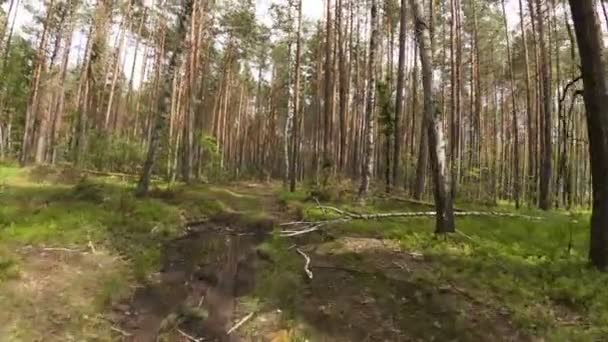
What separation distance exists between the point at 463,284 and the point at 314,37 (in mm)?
27631

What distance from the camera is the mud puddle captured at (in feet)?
18.5

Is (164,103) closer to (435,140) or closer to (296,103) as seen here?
(435,140)

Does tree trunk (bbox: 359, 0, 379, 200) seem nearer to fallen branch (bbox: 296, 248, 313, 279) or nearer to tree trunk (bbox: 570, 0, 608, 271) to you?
fallen branch (bbox: 296, 248, 313, 279)

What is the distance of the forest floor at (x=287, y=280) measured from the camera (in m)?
5.52

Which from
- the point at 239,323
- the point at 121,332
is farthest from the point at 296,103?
the point at 121,332

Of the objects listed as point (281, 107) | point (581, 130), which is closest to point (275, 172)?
point (281, 107)

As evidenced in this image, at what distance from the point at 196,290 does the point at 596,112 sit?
6.21 meters

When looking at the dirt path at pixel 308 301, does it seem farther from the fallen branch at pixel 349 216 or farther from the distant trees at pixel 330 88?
the distant trees at pixel 330 88

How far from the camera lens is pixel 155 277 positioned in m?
7.32

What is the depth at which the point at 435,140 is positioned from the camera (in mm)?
8703

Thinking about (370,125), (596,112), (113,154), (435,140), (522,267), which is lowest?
(522,267)

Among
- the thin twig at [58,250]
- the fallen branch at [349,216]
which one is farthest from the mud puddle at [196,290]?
the thin twig at [58,250]

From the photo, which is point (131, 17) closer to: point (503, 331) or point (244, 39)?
point (244, 39)

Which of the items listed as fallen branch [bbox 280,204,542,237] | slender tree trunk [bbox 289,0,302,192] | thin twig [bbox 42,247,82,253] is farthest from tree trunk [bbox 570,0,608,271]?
slender tree trunk [bbox 289,0,302,192]
